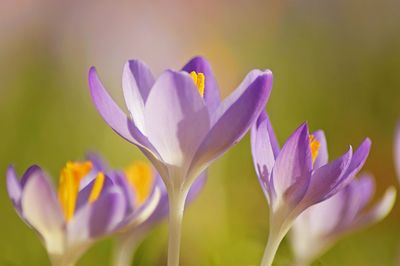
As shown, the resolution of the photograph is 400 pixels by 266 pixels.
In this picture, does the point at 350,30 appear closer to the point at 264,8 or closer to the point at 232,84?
the point at 264,8

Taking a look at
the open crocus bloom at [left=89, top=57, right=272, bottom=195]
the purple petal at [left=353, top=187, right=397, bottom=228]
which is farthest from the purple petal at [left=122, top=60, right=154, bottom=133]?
the purple petal at [left=353, top=187, right=397, bottom=228]

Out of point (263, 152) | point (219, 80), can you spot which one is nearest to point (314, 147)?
point (263, 152)

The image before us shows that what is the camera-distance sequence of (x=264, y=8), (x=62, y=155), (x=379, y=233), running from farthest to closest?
1. (x=264, y=8)
2. (x=62, y=155)
3. (x=379, y=233)

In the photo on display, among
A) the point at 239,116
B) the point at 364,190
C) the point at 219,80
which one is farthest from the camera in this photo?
the point at 219,80

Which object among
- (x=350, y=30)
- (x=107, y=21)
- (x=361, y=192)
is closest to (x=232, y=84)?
(x=107, y=21)

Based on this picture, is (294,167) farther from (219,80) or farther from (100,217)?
(219,80)
